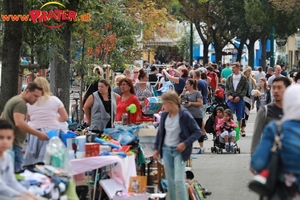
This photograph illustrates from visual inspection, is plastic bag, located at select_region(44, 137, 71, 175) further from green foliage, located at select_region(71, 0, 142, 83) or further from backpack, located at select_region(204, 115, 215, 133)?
green foliage, located at select_region(71, 0, 142, 83)

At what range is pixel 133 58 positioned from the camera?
31.0 m

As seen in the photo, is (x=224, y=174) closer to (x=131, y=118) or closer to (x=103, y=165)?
(x=131, y=118)

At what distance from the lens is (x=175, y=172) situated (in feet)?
35.3

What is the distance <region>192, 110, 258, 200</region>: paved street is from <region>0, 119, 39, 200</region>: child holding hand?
5.26 metres

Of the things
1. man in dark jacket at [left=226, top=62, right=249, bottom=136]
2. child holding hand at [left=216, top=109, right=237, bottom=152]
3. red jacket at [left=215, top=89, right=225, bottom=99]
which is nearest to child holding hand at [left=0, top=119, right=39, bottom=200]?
child holding hand at [left=216, top=109, right=237, bottom=152]

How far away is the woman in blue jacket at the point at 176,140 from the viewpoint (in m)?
10.7

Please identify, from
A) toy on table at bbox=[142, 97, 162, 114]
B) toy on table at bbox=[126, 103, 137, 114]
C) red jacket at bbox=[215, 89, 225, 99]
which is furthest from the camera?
red jacket at bbox=[215, 89, 225, 99]

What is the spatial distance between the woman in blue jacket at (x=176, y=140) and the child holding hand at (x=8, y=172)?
10.5 feet

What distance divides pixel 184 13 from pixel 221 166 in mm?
40500

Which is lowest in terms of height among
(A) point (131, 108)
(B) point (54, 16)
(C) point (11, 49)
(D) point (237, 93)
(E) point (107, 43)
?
(D) point (237, 93)

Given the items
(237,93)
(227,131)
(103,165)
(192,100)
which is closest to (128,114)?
(103,165)

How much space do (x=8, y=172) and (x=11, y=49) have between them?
219 inches

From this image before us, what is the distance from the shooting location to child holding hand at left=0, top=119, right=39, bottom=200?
25.3 feet

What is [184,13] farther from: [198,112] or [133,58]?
[198,112]
